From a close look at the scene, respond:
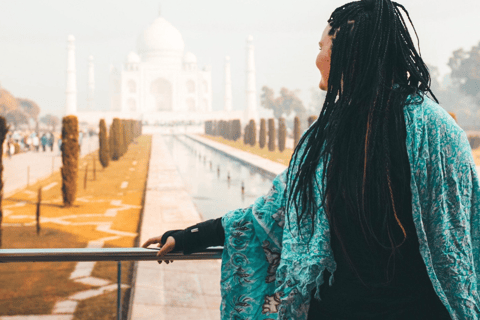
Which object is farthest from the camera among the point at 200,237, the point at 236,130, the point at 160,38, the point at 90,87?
the point at 90,87

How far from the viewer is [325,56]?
0.80m

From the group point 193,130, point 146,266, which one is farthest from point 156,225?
point 193,130

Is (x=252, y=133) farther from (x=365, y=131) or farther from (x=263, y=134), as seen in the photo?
(x=365, y=131)


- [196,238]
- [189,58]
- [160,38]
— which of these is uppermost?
[160,38]

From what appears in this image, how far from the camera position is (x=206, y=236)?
91 cm

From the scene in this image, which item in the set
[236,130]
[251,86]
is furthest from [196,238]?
[251,86]

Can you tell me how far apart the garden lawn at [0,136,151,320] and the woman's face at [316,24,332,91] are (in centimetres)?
241

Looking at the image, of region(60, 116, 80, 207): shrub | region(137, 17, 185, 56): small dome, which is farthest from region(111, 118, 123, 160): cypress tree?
region(137, 17, 185, 56): small dome

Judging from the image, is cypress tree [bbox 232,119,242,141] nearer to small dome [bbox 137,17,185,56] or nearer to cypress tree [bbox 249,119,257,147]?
cypress tree [bbox 249,119,257,147]

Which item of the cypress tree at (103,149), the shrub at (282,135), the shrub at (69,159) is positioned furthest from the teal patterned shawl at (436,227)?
the shrub at (282,135)

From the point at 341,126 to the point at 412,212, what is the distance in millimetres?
152

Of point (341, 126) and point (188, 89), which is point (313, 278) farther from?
point (188, 89)

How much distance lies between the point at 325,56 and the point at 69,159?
6.41 metres

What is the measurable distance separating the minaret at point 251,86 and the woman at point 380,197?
31.3 m
